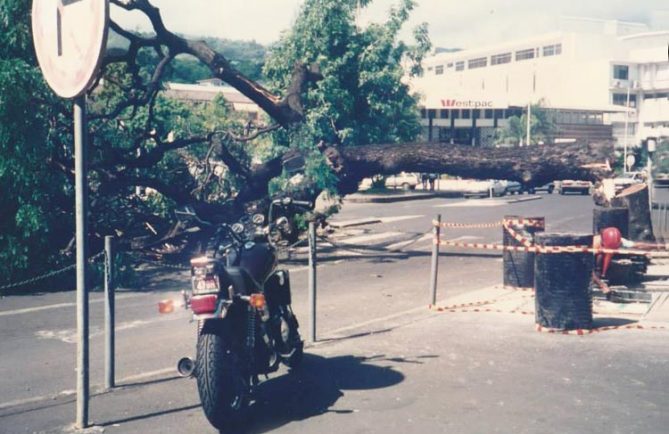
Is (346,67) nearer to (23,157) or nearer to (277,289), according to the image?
(23,157)

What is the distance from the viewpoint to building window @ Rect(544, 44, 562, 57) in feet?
297

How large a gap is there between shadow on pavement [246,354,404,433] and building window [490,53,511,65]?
95.9 m

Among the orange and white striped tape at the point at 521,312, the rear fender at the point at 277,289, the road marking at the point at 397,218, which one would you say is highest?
the rear fender at the point at 277,289

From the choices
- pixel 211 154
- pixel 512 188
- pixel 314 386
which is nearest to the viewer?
pixel 314 386

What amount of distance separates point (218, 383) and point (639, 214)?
13.7 metres

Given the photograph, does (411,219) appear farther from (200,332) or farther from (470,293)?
(200,332)

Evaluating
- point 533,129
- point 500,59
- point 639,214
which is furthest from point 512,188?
point 500,59

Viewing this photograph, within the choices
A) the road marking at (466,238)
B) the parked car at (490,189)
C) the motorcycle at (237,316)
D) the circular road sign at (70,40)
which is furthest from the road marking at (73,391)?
the parked car at (490,189)

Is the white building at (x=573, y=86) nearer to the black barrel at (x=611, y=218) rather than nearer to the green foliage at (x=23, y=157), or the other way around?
the black barrel at (x=611, y=218)

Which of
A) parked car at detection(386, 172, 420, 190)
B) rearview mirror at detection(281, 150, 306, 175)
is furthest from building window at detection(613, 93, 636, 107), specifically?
rearview mirror at detection(281, 150, 306, 175)

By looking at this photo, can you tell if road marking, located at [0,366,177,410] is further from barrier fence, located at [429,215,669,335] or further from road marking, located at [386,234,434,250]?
road marking, located at [386,234,434,250]

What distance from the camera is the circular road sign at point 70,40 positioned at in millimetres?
5598

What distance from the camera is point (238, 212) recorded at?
16469mm

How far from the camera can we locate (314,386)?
7188 mm
